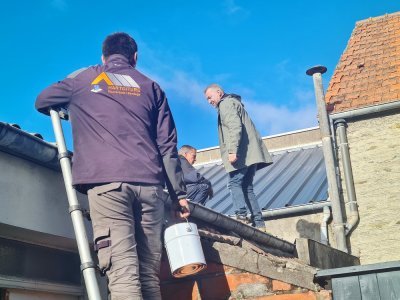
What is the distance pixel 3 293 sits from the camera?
11.7 feet

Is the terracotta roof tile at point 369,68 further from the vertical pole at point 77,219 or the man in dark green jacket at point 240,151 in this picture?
the vertical pole at point 77,219

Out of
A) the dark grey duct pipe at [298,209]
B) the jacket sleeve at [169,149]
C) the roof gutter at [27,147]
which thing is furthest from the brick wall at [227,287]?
the dark grey duct pipe at [298,209]

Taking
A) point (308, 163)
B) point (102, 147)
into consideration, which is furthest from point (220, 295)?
point (308, 163)

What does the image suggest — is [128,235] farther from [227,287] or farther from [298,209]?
[298,209]

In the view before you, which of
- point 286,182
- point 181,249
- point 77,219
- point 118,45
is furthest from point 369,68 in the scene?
point 77,219

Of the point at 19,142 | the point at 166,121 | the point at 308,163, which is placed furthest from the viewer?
the point at 308,163

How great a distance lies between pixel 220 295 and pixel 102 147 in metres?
1.51

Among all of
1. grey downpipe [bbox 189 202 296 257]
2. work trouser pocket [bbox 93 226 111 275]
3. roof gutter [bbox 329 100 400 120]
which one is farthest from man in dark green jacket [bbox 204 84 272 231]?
work trouser pocket [bbox 93 226 111 275]

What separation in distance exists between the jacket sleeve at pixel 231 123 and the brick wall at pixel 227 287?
8.46 feet

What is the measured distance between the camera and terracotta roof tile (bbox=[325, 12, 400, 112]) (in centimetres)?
970

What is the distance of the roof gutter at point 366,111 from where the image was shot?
9.07 metres

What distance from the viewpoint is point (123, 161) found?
333cm

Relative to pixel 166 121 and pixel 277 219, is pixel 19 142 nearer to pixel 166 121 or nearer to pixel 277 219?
pixel 166 121

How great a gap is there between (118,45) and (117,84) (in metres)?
0.43
